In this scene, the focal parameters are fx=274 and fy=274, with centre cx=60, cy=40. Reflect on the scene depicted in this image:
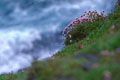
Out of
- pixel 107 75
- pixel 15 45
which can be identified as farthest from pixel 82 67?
pixel 15 45

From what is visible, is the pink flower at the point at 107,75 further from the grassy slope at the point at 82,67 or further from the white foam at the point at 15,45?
the white foam at the point at 15,45

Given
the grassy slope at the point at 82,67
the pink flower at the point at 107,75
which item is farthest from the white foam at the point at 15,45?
the pink flower at the point at 107,75

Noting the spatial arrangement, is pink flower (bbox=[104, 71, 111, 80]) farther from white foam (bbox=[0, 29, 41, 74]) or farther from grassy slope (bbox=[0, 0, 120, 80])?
white foam (bbox=[0, 29, 41, 74])

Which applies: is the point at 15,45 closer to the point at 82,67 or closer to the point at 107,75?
the point at 82,67

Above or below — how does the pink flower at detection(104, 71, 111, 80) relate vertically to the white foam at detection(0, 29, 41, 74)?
below

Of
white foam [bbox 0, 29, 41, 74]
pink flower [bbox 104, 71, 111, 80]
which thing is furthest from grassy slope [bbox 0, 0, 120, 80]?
white foam [bbox 0, 29, 41, 74]

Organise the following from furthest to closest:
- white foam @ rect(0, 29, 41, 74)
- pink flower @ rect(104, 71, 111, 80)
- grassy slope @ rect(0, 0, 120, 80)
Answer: white foam @ rect(0, 29, 41, 74) < grassy slope @ rect(0, 0, 120, 80) < pink flower @ rect(104, 71, 111, 80)

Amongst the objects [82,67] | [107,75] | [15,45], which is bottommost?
[107,75]

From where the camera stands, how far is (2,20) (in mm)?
26844

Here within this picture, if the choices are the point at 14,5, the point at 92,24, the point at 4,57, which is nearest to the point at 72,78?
the point at 92,24

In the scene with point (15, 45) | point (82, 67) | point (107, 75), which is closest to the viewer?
point (107, 75)

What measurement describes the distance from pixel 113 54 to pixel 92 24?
9204 mm

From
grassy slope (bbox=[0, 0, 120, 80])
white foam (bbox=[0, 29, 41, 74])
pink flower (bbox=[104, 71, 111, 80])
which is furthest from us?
white foam (bbox=[0, 29, 41, 74])

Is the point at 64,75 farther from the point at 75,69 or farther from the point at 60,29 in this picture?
the point at 60,29
